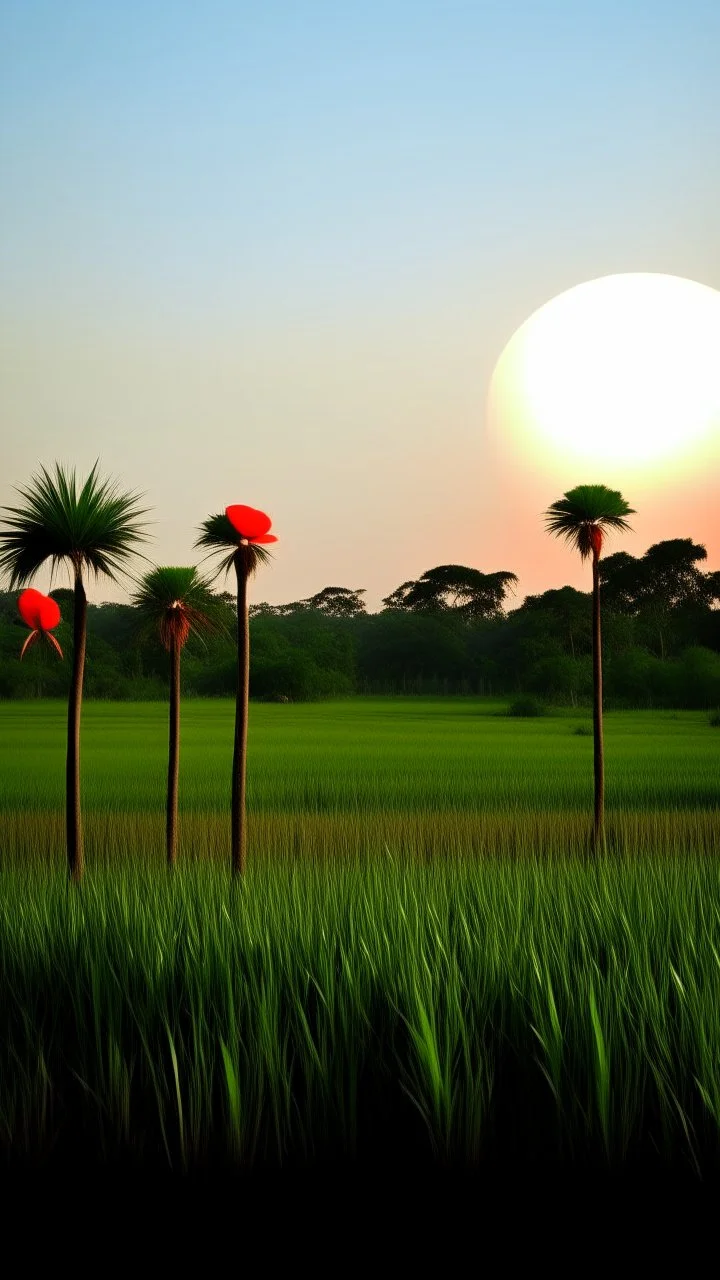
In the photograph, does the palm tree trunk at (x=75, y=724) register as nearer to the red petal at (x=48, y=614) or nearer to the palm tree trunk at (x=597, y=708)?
the red petal at (x=48, y=614)

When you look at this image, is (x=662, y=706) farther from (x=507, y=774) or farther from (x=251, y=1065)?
(x=251, y=1065)

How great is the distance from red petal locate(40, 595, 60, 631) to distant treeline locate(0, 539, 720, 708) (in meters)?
33.6

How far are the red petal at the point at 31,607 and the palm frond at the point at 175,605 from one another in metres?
2.03

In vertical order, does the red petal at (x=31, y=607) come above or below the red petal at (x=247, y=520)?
below

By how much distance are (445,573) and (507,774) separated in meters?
52.2

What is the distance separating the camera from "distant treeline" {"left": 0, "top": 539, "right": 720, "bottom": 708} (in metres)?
52.6

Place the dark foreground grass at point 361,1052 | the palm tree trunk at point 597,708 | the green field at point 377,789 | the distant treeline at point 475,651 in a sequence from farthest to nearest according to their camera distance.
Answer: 1. the distant treeline at point 475,651
2. the green field at point 377,789
3. the palm tree trunk at point 597,708
4. the dark foreground grass at point 361,1052

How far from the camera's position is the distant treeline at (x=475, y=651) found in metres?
52.6

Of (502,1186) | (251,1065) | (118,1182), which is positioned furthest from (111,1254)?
(502,1186)

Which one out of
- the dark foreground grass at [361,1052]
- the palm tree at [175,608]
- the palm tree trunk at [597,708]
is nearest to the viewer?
the dark foreground grass at [361,1052]

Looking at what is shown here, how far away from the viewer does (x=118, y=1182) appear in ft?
12.1

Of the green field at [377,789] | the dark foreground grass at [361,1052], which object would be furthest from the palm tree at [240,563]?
the dark foreground grass at [361,1052]

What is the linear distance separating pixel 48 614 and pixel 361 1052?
586cm

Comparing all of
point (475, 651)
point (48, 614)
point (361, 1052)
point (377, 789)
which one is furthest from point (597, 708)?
point (475, 651)
